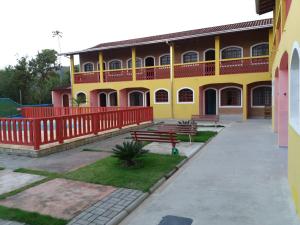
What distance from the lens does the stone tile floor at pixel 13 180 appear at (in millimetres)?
5677

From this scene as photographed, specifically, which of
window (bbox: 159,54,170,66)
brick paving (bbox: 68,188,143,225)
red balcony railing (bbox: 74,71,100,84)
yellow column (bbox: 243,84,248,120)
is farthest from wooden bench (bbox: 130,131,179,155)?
red balcony railing (bbox: 74,71,100,84)

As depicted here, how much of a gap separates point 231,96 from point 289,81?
16342 mm

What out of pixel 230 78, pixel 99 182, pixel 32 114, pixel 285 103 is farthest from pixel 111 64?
pixel 99 182

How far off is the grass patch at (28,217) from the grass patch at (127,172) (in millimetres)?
1671

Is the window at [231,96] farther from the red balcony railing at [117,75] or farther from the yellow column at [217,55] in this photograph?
the red balcony railing at [117,75]

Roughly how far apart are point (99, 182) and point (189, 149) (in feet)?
13.2

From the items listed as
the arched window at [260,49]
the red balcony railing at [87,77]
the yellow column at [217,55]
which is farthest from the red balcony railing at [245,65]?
the red balcony railing at [87,77]

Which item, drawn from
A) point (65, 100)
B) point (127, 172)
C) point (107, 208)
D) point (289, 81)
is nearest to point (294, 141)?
point (289, 81)

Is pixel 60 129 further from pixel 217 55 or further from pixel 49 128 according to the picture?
pixel 217 55

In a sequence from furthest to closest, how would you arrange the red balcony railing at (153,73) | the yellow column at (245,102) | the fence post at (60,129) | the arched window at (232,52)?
1. the red balcony railing at (153,73)
2. the arched window at (232,52)
3. the yellow column at (245,102)
4. the fence post at (60,129)

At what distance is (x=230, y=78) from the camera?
61.3 ft

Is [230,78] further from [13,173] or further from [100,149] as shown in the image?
[13,173]

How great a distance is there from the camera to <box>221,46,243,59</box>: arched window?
2066 cm

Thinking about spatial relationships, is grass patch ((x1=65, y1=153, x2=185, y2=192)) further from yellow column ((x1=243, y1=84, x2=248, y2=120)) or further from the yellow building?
yellow column ((x1=243, y1=84, x2=248, y2=120))
